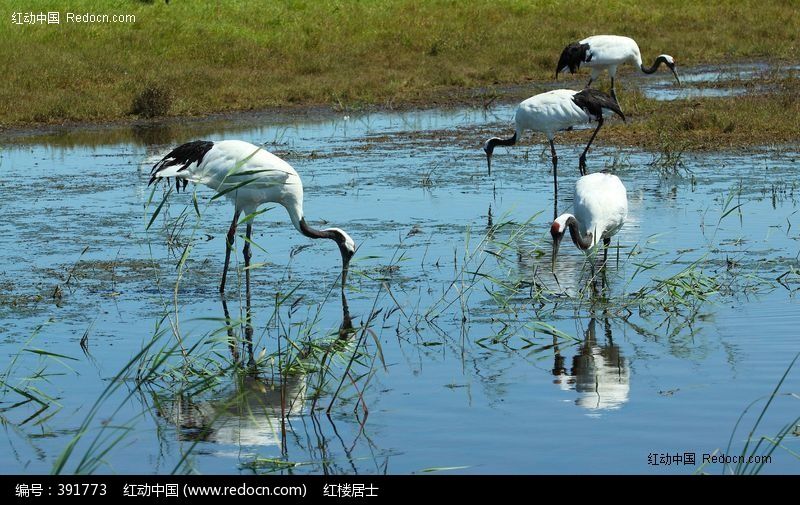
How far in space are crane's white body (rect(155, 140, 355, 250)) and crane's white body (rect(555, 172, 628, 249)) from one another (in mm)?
1961

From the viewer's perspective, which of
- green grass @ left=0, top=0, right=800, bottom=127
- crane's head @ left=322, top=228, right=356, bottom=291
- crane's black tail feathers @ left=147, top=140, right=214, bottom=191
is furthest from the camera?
green grass @ left=0, top=0, right=800, bottom=127

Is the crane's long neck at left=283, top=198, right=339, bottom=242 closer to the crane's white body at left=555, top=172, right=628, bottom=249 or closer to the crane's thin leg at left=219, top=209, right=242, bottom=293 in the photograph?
the crane's thin leg at left=219, top=209, right=242, bottom=293

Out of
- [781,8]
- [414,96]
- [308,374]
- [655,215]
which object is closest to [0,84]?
[414,96]

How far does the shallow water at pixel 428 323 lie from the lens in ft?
18.5

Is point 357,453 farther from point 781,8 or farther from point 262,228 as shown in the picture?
point 781,8

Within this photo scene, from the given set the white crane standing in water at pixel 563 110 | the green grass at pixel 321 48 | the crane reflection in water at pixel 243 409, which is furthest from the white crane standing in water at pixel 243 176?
the green grass at pixel 321 48

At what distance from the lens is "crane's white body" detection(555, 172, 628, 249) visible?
348 inches

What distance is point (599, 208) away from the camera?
8867 mm

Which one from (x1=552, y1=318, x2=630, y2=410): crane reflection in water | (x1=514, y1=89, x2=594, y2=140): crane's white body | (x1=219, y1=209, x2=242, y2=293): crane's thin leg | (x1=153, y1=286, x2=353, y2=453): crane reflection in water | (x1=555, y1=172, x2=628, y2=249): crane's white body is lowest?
(x1=153, y1=286, x2=353, y2=453): crane reflection in water

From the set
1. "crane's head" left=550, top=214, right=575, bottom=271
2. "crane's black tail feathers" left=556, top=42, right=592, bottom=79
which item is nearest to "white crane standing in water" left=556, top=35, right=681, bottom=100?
"crane's black tail feathers" left=556, top=42, right=592, bottom=79

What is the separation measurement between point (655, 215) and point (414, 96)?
10182 millimetres

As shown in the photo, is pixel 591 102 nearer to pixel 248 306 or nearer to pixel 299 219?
pixel 299 219

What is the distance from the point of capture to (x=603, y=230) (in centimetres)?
889

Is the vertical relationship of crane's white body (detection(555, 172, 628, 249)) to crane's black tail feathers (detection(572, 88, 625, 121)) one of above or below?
below
